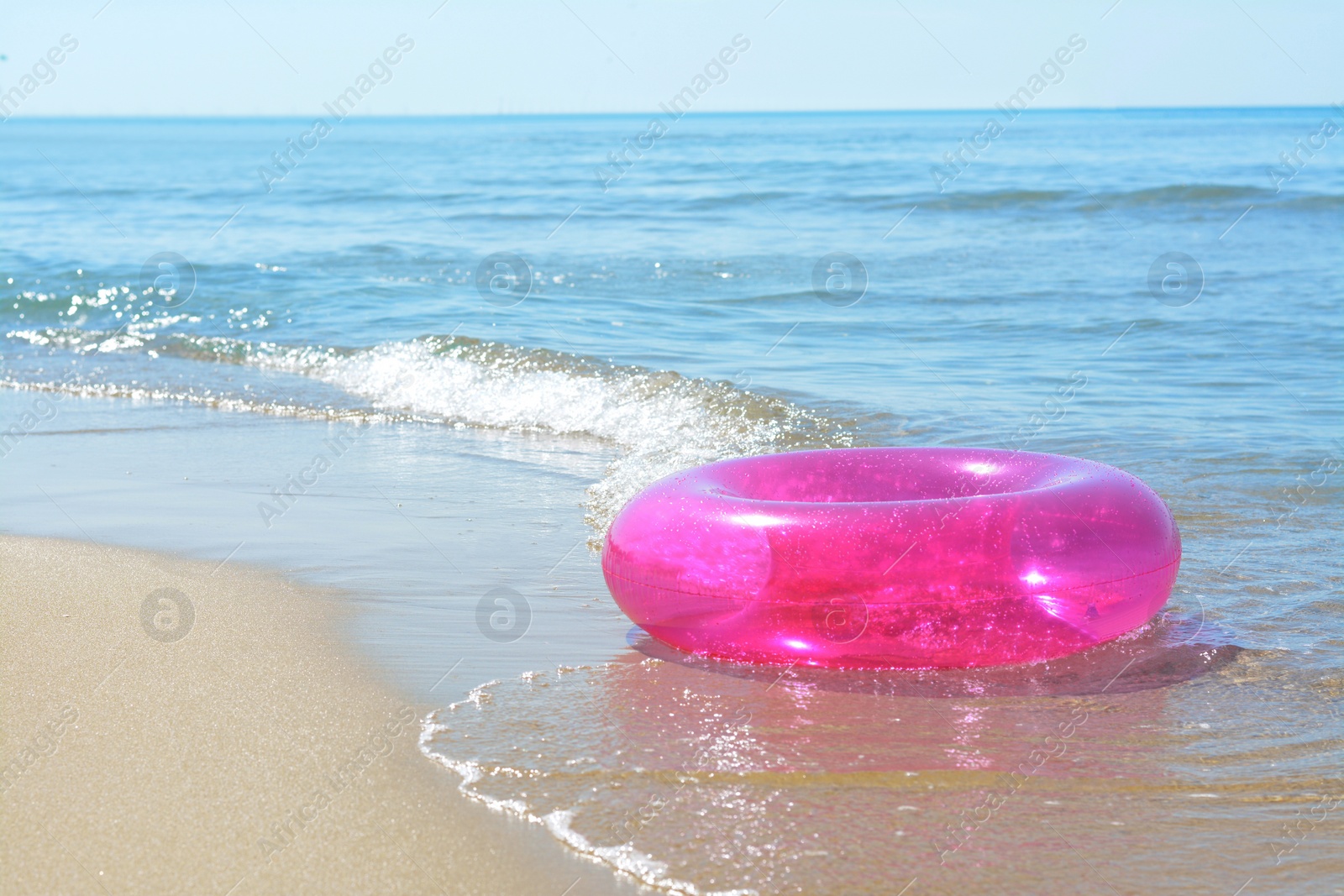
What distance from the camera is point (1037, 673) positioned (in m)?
3.72

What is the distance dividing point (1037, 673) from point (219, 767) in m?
2.40

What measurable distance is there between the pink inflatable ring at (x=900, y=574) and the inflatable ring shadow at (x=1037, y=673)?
0.04 metres

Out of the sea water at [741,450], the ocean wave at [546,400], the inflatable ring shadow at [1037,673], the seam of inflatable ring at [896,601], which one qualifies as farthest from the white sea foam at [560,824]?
the ocean wave at [546,400]

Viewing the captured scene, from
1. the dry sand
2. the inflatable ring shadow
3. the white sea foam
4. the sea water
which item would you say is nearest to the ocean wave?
the sea water

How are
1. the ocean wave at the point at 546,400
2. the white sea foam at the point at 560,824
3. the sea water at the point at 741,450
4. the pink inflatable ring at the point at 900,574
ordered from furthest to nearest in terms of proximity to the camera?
the ocean wave at the point at 546,400 → the pink inflatable ring at the point at 900,574 → the sea water at the point at 741,450 → the white sea foam at the point at 560,824

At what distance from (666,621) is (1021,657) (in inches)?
44.2

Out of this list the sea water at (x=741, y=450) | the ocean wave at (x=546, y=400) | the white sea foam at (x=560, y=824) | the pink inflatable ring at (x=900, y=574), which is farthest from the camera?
the ocean wave at (x=546, y=400)

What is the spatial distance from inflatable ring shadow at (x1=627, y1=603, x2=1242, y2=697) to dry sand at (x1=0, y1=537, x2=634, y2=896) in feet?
3.59

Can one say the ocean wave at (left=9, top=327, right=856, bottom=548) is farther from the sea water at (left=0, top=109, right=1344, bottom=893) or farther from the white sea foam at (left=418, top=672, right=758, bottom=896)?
the white sea foam at (left=418, top=672, right=758, bottom=896)

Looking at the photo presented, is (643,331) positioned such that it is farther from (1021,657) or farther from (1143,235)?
(1143,235)

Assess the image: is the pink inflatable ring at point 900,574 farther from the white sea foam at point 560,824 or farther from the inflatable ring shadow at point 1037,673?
the white sea foam at point 560,824

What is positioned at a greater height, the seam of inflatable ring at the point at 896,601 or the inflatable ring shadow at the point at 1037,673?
the seam of inflatable ring at the point at 896,601

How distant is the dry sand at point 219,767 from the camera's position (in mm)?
2562

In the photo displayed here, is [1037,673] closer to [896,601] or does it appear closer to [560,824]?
[896,601]
